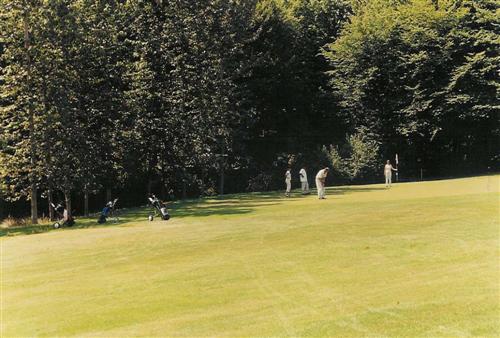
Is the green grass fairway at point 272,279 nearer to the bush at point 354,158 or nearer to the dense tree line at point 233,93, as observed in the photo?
the dense tree line at point 233,93

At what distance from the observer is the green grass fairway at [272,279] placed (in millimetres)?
10203

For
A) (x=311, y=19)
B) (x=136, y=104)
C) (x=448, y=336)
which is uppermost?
(x=311, y=19)

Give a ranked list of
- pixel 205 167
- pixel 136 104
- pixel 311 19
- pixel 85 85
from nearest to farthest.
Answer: pixel 85 85 → pixel 136 104 → pixel 205 167 → pixel 311 19

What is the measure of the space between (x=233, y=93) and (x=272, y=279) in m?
40.3

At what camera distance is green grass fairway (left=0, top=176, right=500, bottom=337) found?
1020 centimetres

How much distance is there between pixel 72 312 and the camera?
11.8 metres

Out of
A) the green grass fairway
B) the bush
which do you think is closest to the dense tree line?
the bush

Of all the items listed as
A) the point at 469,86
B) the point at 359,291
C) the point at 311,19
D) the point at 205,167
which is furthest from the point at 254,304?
the point at 311,19

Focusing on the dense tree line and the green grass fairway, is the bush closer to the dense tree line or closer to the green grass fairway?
the dense tree line

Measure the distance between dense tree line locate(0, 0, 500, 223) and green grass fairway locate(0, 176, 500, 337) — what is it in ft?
42.6

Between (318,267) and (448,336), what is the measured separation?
5.72 m

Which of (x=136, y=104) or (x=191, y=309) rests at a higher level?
(x=136, y=104)

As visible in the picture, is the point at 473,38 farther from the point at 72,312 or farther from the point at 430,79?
the point at 72,312

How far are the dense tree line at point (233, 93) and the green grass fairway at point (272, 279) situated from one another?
12992 millimetres
